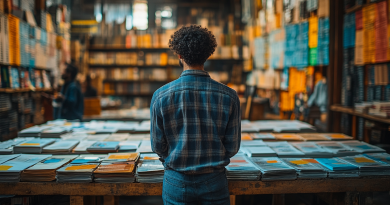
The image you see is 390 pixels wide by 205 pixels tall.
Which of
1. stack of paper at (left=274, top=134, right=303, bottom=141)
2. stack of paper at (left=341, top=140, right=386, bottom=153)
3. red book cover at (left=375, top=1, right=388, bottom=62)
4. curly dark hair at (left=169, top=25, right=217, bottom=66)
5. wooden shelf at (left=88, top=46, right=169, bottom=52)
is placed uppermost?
wooden shelf at (left=88, top=46, right=169, bottom=52)

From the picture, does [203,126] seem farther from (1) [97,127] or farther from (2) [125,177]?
(1) [97,127]

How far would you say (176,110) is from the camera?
1273mm

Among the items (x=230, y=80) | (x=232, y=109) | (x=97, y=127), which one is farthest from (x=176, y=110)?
(x=230, y=80)

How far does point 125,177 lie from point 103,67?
7.11m

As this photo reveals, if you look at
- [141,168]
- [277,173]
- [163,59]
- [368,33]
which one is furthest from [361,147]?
[163,59]

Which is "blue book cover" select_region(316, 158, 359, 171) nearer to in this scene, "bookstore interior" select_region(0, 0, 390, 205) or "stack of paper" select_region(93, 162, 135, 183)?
"bookstore interior" select_region(0, 0, 390, 205)

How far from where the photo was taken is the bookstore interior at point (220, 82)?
1.66 m

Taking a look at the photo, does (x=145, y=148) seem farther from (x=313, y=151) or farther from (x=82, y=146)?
(x=313, y=151)

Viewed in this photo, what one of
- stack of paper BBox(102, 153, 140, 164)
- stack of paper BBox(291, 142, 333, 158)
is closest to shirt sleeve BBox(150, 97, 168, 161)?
stack of paper BBox(102, 153, 140, 164)

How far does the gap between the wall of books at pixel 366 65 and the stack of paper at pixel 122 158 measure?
2420 millimetres

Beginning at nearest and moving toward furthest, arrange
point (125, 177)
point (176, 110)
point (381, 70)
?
point (176, 110), point (125, 177), point (381, 70)

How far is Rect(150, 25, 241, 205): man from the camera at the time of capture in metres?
1.27

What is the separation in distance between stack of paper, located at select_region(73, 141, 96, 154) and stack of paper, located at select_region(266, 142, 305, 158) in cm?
131

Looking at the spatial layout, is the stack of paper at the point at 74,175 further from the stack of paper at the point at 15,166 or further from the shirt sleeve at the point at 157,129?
the shirt sleeve at the point at 157,129
